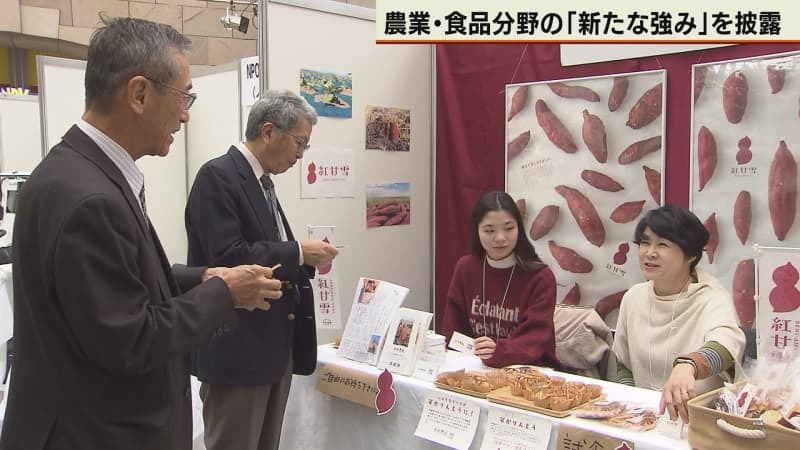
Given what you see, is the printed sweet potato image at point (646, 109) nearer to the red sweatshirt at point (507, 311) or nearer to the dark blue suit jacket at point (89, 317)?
the red sweatshirt at point (507, 311)

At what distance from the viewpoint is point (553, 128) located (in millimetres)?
3141

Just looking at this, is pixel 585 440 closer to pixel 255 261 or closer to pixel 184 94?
pixel 255 261

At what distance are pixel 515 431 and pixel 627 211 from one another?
5.09 ft

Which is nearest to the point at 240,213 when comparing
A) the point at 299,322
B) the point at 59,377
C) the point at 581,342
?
the point at 299,322

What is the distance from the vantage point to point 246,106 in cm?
341

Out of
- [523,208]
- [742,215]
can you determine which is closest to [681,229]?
[742,215]

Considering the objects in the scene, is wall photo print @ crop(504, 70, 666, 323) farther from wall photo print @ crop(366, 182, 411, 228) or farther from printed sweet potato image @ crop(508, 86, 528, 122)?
wall photo print @ crop(366, 182, 411, 228)

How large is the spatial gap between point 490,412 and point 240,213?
0.86 m

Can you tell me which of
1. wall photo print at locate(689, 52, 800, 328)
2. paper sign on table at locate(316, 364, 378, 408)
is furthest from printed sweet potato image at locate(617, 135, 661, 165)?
paper sign on table at locate(316, 364, 378, 408)

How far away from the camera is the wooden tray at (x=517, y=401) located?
5.31 ft

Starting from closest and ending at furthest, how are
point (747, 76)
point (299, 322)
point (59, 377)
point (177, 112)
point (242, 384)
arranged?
point (59, 377)
point (177, 112)
point (242, 384)
point (299, 322)
point (747, 76)

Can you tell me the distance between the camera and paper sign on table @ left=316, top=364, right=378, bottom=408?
2.02m

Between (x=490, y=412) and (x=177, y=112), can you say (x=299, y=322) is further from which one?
(x=177, y=112)
